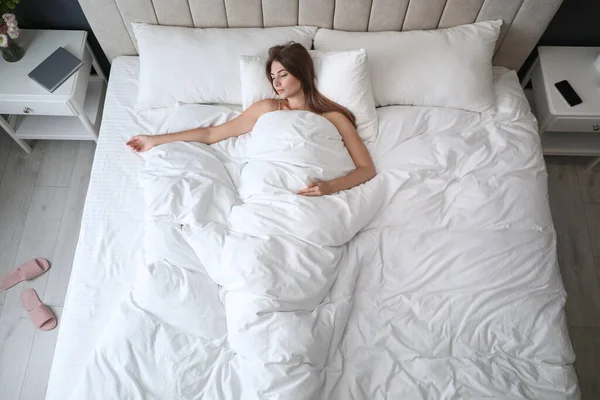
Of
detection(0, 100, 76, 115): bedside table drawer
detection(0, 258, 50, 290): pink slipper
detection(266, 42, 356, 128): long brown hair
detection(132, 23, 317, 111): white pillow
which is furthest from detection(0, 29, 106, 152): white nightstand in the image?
detection(266, 42, 356, 128): long brown hair

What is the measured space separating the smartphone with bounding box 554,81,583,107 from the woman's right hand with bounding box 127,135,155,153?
1.90 m

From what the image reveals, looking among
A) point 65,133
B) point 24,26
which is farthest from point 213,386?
point 24,26

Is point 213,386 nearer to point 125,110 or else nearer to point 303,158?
point 303,158

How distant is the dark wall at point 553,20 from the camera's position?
2021 mm

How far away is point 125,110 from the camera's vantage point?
193cm

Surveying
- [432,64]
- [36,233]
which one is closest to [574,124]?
[432,64]

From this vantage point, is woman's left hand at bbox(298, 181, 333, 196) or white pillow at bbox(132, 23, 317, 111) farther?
white pillow at bbox(132, 23, 317, 111)

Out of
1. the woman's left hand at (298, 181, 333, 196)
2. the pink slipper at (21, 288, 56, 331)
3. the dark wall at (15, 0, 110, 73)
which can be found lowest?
the pink slipper at (21, 288, 56, 331)

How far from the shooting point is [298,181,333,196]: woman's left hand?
156cm

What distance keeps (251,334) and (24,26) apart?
1.98 m

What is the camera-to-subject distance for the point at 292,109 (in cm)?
179

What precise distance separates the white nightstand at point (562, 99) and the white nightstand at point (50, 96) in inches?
87.7

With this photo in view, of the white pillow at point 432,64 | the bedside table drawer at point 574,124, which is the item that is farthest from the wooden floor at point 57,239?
the white pillow at point 432,64

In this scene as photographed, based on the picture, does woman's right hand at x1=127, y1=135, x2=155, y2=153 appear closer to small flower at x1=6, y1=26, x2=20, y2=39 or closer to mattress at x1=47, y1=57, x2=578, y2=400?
mattress at x1=47, y1=57, x2=578, y2=400
